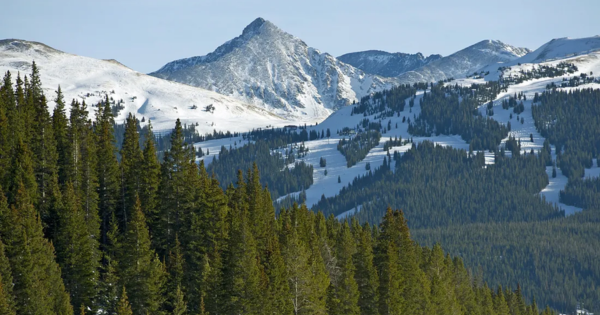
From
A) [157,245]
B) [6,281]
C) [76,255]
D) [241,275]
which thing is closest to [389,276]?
[241,275]

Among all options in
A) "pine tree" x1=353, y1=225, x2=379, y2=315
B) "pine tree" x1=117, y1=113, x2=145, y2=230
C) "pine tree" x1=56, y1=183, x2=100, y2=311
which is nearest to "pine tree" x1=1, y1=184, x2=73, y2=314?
"pine tree" x1=56, y1=183, x2=100, y2=311

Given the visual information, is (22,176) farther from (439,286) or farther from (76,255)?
(439,286)

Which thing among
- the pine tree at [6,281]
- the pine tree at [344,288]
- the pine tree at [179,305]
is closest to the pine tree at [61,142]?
the pine tree at [6,281]

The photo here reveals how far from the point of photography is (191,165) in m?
83.9

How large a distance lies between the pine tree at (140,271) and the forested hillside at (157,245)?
13cm

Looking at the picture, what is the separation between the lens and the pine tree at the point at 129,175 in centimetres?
8525

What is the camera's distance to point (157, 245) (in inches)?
3164

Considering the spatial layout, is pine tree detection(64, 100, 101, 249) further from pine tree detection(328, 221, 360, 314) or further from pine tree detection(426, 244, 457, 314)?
pine tree detection(426, 244, 457, 314)

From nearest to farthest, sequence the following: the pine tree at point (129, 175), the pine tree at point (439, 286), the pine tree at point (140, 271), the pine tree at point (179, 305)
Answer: the pine tree at point (179, 305) < the pine tree at point (140, 271) < the pine tree at point (129, 175) < the pine tree at point (439, 286)

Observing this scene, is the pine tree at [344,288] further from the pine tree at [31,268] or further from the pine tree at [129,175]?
the pine tree at [31,268]

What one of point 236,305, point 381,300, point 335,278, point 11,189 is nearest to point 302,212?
point 335,278

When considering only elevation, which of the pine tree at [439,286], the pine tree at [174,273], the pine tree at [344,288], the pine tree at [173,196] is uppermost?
the pine tree at [173,196]

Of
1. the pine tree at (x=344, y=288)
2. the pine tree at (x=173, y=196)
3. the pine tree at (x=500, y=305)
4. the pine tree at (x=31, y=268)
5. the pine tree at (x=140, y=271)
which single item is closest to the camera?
the pine tree at (x=31, y=268)

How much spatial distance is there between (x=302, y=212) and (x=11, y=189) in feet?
119
